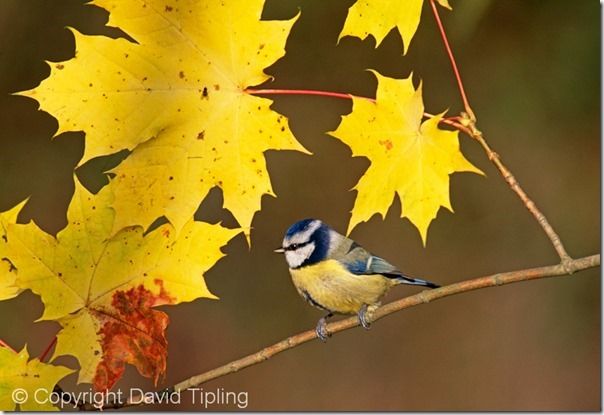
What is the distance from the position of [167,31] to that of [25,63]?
84 centimetres

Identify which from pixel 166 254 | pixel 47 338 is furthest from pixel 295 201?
pixel 166 254

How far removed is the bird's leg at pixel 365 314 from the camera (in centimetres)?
84

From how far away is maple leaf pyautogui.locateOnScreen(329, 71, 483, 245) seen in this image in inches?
31.0

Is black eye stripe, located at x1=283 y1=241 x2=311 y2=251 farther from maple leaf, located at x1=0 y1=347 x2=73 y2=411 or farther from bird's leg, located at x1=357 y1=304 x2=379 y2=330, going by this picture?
maple leaf, located at x1=0 y1=347 x2=73 y2=411

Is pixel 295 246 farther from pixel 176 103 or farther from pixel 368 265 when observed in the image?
pixel 176 103

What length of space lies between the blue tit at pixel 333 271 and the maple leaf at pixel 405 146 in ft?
0.66

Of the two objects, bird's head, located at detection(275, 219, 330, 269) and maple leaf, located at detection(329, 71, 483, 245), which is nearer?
maple leaf, located at detection(329, 71, 483, 245)

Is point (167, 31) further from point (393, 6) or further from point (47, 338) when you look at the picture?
point (47, 338)

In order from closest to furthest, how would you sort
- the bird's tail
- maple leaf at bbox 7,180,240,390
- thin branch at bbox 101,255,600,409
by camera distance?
thin branch at bbox 101,255,600,409 → maple leaf at bbox 7,180,240,390 → the bird's tail

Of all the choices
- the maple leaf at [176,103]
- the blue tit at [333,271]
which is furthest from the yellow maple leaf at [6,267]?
the blue tit at [333,271]

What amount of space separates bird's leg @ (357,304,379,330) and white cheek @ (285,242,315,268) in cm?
10

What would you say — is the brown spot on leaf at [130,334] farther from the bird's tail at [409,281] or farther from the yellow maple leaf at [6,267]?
the bird's tail at [409,281]

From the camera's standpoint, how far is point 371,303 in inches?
38.6

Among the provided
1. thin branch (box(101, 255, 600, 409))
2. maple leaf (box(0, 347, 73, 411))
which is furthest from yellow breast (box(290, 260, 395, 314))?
maple leaf (box(0, 347, 73, 411))
